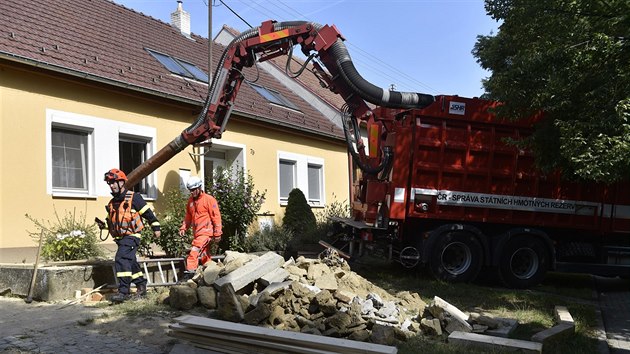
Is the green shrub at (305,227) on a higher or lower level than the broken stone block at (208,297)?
higher

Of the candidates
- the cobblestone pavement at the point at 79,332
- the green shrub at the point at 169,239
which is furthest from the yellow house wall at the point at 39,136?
the cobblestone pavement at the point at 79,332

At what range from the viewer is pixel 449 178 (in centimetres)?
959

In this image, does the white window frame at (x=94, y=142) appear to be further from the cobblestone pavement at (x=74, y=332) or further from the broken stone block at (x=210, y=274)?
the broken stone block at (x=210, y=274)

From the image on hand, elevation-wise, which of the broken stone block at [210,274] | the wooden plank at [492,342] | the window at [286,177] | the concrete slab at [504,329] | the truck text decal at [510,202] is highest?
the window at [286,177]

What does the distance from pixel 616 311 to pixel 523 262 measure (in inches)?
66.5

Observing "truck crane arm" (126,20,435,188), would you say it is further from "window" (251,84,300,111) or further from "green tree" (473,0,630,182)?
"window" (251,84,300,111)

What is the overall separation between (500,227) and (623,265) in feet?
8.83

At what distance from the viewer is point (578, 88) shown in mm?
7426

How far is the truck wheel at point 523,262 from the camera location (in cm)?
972

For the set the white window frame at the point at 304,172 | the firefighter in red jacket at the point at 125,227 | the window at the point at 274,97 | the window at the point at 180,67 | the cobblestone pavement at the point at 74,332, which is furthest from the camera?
the window at the point at 274,97

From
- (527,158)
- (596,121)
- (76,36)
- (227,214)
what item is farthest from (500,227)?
(76,36)

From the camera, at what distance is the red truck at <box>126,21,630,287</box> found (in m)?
9.36

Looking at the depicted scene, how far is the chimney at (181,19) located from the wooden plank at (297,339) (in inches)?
528

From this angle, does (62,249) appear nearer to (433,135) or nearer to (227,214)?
(227,214)
